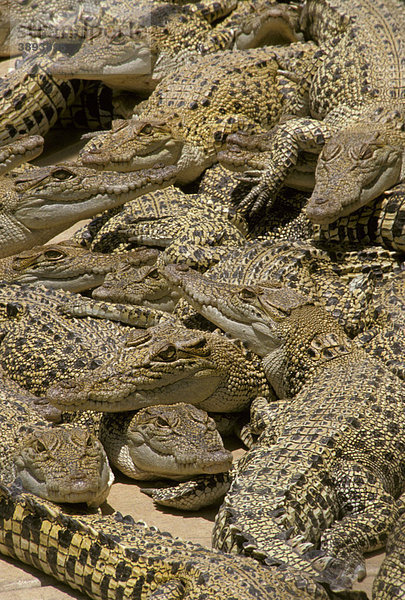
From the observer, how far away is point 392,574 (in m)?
3.60

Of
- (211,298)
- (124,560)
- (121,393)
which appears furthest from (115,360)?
(124,560)

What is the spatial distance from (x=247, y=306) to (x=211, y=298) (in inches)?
8.8

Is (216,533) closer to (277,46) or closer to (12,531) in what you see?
(12,531)

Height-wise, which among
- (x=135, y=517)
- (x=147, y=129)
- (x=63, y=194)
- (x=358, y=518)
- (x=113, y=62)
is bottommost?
→ (x=135, y=517)

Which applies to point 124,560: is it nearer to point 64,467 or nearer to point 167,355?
point 64,467

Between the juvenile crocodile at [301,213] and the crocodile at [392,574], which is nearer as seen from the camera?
the crocodile at [392,574]

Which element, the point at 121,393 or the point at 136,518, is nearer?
the point at 136,518

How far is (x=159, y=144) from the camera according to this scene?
268 inches

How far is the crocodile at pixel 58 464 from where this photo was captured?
414 cm

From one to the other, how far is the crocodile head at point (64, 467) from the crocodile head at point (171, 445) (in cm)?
26

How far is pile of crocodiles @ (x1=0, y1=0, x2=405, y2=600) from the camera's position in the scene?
4051 mm

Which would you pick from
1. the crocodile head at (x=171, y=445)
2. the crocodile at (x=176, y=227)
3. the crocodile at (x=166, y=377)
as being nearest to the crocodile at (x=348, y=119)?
the crocodile at (x=176, y=227)

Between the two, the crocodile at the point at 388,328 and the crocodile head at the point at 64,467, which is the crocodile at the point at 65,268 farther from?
the crocodile head at the point at 64,467

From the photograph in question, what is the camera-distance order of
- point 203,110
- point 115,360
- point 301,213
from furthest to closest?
point 203,110 < point 301,213 < point 115,360
